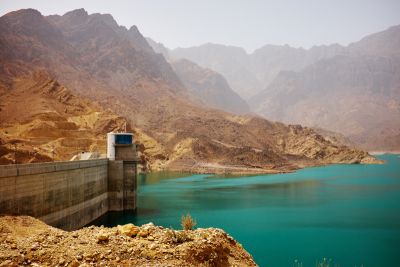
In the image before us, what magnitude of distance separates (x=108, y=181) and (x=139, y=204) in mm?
6475

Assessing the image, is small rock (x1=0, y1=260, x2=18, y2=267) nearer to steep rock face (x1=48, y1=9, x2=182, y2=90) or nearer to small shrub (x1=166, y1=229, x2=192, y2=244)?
small shrub (x1=166, y1=229, x2=192, y2=244)

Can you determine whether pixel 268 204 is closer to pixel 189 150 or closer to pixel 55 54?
pixel 189 150

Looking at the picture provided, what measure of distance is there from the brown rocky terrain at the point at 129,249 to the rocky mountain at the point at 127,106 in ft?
134

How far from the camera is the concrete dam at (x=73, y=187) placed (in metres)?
20.0

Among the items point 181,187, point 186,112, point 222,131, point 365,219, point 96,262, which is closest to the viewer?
point 96,262

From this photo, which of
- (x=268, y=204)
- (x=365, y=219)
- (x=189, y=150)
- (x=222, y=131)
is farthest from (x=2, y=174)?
(x=222, y=131)

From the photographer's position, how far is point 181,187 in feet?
195

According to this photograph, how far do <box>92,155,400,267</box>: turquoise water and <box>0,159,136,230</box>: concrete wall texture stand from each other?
1.88m

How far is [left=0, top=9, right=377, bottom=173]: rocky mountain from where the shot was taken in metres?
80.8

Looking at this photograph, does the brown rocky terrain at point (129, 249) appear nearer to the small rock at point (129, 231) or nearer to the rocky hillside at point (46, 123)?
the small rock at point (129, 231)

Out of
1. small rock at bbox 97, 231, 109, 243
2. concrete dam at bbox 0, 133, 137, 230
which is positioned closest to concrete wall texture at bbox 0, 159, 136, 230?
concrete dam at bbox 0, 133, 137, 230

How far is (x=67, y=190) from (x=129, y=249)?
1845 cm

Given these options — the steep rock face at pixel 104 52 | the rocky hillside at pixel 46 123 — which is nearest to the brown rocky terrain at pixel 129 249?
the rocky hillside at pixel 46 123

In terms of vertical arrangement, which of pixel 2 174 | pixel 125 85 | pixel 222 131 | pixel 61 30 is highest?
pixel 61 30
